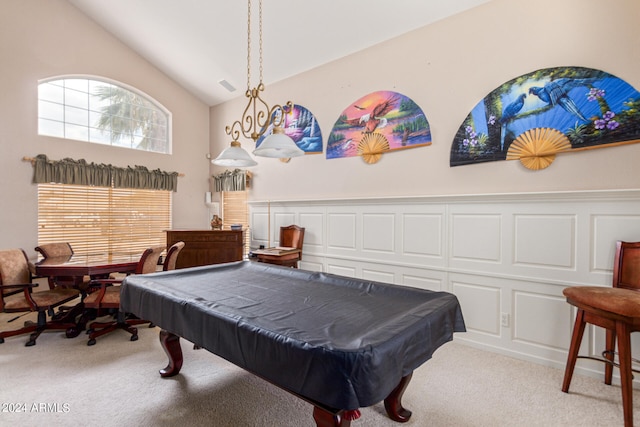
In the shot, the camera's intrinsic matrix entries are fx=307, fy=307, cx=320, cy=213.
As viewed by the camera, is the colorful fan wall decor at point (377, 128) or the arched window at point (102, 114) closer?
the colorful fan wall decor at point (377, 128)

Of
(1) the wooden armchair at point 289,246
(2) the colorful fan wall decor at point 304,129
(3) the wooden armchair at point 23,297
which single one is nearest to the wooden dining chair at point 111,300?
(3) the wooden armchair at point 23,297

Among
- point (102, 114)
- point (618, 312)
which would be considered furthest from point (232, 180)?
point (618, 312)

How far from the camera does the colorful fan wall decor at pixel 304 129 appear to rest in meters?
4.41

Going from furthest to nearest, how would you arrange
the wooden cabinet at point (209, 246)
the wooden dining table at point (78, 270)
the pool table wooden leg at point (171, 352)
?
1. the wooden cabinet at point (209, 246)
2. the wooden dining table at point (78, 270)
3. the pool table wooden leg at point (171, 352)

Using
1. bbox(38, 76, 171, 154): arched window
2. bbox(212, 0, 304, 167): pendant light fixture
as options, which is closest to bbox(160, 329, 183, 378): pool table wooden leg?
bbox(212, 0, 304, 167): pendant light fixture

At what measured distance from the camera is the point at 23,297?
3.05 m

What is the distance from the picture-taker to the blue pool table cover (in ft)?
3.69

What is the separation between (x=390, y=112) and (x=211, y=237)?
10.1 feet

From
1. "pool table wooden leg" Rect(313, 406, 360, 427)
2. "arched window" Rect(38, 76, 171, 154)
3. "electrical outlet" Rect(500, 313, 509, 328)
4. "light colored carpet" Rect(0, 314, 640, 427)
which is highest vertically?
"arched window" Rect(38, 76, 171, 154)

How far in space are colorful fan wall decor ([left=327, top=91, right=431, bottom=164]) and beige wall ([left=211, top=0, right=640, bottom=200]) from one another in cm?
9

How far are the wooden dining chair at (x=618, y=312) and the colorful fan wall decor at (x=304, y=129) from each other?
3.26 m

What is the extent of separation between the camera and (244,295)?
1.98 metres

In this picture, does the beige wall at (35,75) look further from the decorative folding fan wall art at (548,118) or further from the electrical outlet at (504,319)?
the electrical outlet at (504,319)

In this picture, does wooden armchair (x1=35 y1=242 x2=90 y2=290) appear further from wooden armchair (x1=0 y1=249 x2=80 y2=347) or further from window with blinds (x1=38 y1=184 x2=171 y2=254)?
window with blinds (x1=38 y1=184 x2=171 y2=254)
